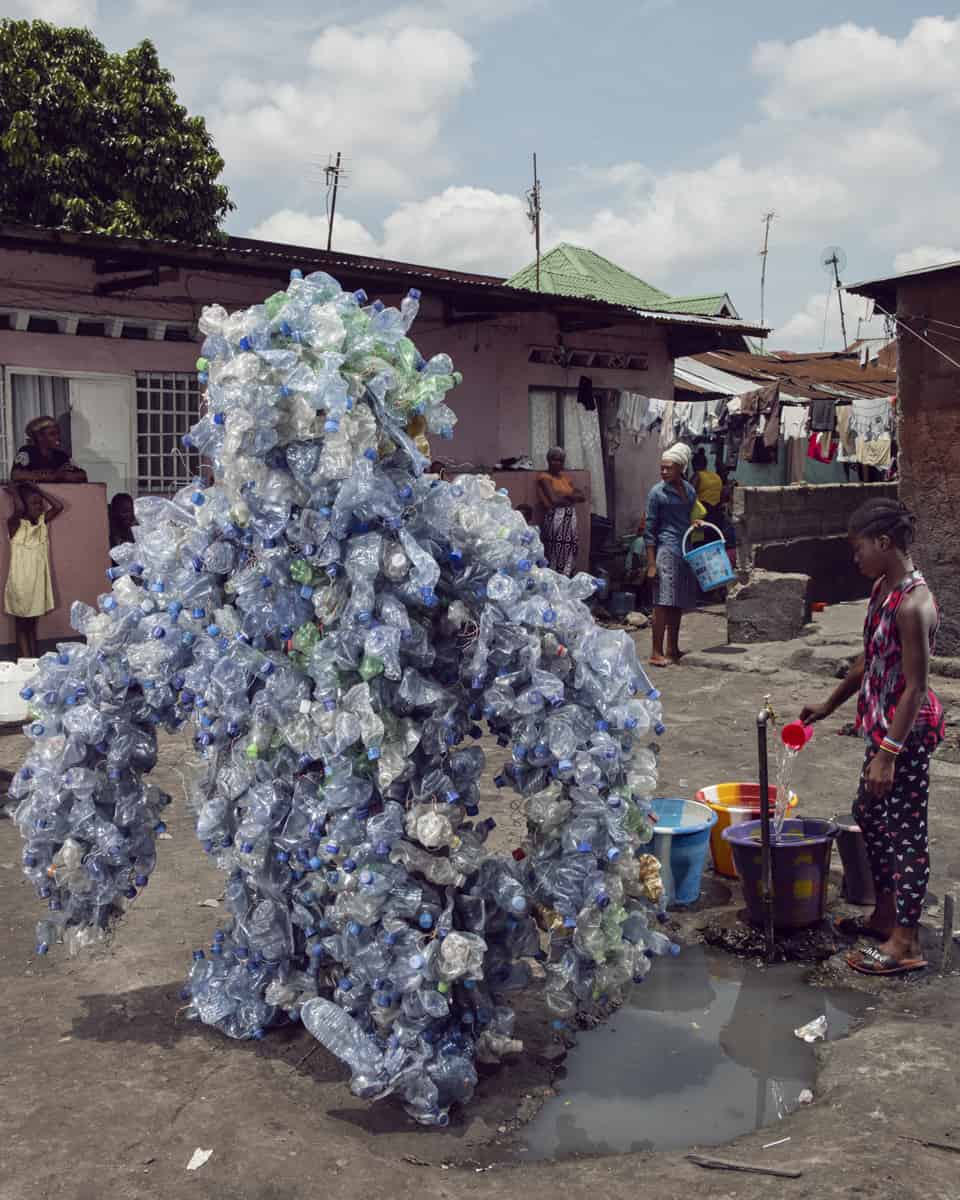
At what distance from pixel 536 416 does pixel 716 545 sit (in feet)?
17.6

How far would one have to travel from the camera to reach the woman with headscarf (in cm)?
966

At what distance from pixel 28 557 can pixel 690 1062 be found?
7408 millimetres

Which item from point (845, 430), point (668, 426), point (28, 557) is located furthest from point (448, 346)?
point (845, 430)

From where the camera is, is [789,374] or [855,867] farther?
[789,374]

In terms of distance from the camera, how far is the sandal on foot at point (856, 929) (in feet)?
15.0

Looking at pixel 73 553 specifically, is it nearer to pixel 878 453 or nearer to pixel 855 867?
pixel 855 867

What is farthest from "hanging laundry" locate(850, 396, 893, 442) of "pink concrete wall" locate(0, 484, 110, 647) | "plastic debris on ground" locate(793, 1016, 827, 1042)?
"plastic debris on ground" locate(793, 1016, 827, 1042)

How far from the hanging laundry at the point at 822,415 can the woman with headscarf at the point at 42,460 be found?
11.8m

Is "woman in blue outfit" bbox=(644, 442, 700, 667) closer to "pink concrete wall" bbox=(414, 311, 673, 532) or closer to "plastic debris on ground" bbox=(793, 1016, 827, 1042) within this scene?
"pink concrete wall" bbox=(414, 311, 673, 532)

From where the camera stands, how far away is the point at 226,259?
9773mm

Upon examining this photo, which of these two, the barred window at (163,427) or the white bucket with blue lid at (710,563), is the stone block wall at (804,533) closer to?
the white bucket with blue lid at (710,563)

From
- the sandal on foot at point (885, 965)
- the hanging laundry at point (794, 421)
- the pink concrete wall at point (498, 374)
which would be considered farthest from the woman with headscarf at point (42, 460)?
the hanging laundry at point (794, 421)

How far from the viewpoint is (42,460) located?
387 inches

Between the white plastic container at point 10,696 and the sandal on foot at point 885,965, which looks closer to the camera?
the sandal on foot at point 885,965
